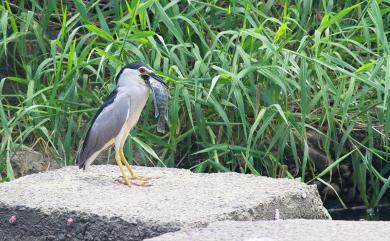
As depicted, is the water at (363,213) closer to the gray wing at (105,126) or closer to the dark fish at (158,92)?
Answer: the dark fish at (158,92)

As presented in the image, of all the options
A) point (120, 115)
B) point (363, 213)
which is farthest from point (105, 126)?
point (363, 213)

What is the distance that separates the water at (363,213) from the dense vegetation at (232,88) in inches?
4.1

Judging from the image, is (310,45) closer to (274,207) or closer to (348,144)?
(348,144)

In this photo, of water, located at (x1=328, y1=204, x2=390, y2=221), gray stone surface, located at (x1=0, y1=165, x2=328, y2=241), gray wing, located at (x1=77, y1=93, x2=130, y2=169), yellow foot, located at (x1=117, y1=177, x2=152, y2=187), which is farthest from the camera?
water, located at (x1=328, y1=204, x2=390, y2=221)

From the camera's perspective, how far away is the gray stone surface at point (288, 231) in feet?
11.5

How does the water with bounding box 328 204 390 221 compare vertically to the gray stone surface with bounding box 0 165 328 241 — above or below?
below

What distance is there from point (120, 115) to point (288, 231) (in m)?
1.20

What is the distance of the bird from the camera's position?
4.58 m

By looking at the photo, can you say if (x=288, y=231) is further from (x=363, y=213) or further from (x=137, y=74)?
(x=363, y=213)

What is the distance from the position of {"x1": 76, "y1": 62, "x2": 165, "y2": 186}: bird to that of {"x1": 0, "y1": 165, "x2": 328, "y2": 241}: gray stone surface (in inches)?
4.1

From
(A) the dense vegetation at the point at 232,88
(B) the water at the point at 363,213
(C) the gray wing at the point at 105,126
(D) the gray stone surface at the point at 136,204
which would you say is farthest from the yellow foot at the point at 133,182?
(B) the water at the point at 363,213

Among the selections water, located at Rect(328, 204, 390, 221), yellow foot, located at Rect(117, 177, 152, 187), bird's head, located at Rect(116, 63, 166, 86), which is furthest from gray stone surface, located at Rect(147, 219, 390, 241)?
water, located at Rect(328, 204, 390, 221)

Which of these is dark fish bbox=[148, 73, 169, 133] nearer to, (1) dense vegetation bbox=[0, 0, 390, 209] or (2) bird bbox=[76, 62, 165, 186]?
(2) bird bbox=[76, 62, 165, 186]

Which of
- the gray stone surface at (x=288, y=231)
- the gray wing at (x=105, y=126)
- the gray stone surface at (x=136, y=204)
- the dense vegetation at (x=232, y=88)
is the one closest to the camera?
the gray stone surface at (x=288, y=231)
